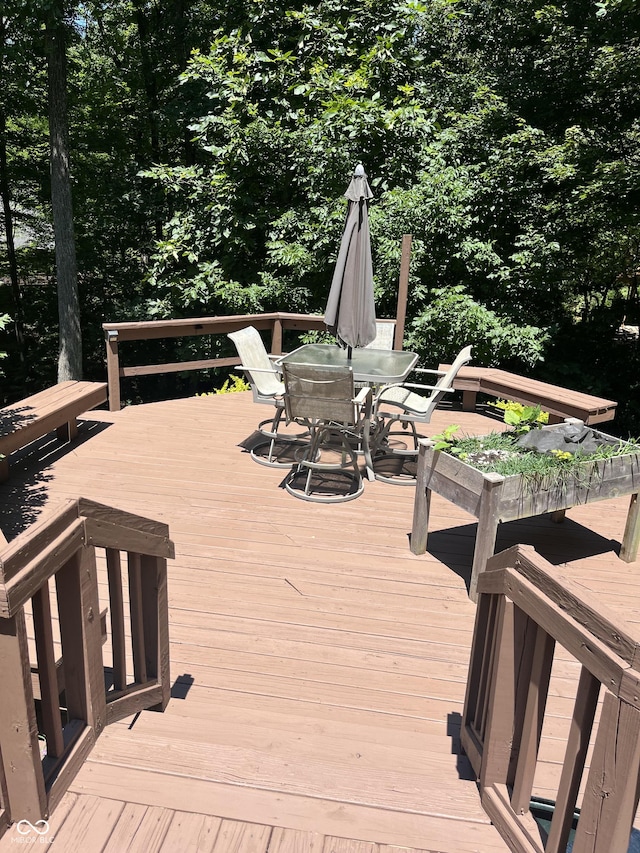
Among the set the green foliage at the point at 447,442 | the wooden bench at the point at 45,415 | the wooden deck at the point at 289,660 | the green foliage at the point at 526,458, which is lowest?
the wooden deck at the point at 289,660

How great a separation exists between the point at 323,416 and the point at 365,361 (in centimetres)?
108

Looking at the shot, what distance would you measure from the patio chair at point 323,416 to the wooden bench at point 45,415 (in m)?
1.79

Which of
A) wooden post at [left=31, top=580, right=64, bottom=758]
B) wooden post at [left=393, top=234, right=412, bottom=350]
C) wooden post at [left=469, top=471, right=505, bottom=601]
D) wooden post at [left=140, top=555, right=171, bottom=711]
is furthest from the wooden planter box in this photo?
wooden post at [left=393, top=234, right=412, bottom=350]

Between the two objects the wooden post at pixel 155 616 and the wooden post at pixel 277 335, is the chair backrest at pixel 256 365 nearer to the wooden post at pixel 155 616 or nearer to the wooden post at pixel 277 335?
the wooden post at pixel 277 335

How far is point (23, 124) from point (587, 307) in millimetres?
11110

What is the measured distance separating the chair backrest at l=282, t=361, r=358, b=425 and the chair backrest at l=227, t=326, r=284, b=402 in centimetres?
60

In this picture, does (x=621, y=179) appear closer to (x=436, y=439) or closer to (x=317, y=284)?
(x=317, y=284)

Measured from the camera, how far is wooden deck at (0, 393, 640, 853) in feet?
5.28

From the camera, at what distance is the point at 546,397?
5.72m

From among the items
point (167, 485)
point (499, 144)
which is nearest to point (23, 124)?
point (499, 144)

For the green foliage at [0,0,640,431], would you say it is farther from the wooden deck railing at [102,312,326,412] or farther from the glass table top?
the glass table top

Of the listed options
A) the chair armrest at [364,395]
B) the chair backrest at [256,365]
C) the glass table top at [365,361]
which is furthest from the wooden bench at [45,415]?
the chair armrest at [364,395]

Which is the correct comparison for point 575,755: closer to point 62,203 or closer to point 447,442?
point 447,442

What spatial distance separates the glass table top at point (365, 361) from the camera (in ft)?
15.5
